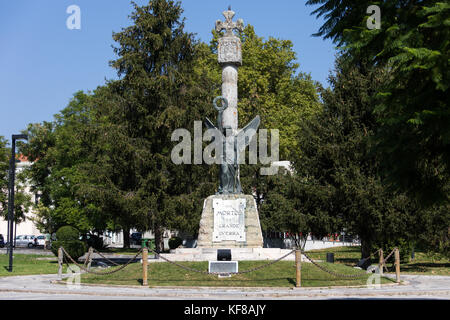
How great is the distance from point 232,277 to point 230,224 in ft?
14.8

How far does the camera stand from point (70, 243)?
3039cm

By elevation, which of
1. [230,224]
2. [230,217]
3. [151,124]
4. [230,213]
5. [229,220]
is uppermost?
[151,124]

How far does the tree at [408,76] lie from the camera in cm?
786

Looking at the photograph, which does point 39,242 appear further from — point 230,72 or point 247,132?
point 247,132

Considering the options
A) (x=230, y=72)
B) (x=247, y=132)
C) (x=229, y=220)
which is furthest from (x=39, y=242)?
(x=247, y=132)

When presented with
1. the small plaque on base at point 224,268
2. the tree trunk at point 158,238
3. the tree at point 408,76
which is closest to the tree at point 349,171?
the tree trunk at point 158,238

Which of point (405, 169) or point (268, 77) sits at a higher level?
point (268, 77)

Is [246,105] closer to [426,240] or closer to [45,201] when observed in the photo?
[426,240]

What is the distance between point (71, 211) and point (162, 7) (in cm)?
1809

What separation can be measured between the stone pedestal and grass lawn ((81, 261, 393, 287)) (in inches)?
74.6

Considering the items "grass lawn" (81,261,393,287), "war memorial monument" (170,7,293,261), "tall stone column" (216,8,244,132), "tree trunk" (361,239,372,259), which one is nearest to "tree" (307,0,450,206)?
"grass lawn" (81,261,393,287)

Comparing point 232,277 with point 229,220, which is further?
point 229,220

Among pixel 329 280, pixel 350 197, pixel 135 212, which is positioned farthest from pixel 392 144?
Result: pixel 135 212

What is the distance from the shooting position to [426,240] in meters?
26.1
